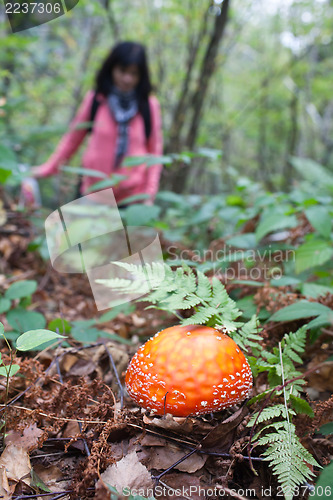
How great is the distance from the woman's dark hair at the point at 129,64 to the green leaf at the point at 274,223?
3065 millimetres

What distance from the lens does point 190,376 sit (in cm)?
134

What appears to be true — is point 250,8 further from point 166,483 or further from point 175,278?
point 166,483

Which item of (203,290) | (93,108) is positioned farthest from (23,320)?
(93,108)

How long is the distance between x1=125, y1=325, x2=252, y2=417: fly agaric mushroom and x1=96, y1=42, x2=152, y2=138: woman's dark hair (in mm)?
4233

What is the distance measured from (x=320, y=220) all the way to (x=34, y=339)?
2174mm

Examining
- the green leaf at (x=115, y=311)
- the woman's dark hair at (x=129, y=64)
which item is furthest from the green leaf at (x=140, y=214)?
the woman's dark hair at (x=129, y=64)

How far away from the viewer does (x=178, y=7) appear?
21.7ft

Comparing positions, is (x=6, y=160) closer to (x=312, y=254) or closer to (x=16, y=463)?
(x=16, y=463)

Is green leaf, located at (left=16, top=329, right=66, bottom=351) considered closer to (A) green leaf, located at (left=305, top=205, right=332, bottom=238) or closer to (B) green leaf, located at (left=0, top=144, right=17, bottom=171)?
(B) green leaf, located at (left=0, top=144, right=17, bottom=171)

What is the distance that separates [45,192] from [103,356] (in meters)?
9.60

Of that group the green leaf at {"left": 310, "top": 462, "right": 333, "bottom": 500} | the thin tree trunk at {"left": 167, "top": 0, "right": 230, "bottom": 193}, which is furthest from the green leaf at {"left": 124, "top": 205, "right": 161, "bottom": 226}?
the green leaf at {"left": 310, "top": 462, "right": 333, "bottom": 500}

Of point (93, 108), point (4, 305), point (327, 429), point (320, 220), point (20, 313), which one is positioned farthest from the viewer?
point (93, 108)

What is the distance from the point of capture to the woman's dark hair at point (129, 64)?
15.2 feet

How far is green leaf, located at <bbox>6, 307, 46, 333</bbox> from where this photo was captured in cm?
198
